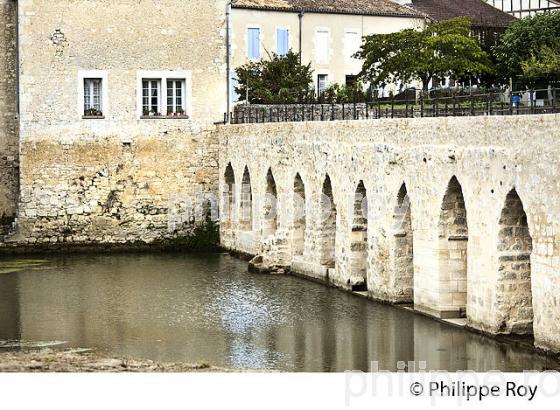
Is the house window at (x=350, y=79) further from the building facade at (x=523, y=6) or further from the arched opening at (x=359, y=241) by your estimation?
the arched opening at (x=359, y=241)

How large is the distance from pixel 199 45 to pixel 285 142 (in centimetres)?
612

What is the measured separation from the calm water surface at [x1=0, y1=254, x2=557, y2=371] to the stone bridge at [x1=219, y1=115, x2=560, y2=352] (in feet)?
1.90

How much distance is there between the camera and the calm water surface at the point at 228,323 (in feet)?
70.1

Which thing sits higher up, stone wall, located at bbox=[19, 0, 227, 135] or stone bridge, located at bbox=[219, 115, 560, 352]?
stone wall, located at bbox=[19, 0, 227, 135]

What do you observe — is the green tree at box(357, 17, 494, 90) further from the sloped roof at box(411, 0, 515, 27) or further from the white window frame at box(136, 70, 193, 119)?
the white window frame at box(136, 70, 193, 119)

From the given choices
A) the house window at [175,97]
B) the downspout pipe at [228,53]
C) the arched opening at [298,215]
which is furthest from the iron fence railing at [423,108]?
the arched opening at [298,215]

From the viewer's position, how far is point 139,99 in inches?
1449

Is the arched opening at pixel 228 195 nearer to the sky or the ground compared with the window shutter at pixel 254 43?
nearer to the ground

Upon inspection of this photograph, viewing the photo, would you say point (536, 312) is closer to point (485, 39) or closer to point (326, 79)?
point (326, 79)

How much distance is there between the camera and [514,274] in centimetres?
2186

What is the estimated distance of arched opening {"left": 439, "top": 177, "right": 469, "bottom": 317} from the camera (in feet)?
79.1

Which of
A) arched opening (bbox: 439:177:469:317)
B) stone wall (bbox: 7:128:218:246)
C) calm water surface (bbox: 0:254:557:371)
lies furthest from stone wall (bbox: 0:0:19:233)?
arched opening (bbox: 439:177:469:317)

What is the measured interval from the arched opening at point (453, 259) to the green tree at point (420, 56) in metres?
22.4

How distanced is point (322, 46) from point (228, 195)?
14.9m
